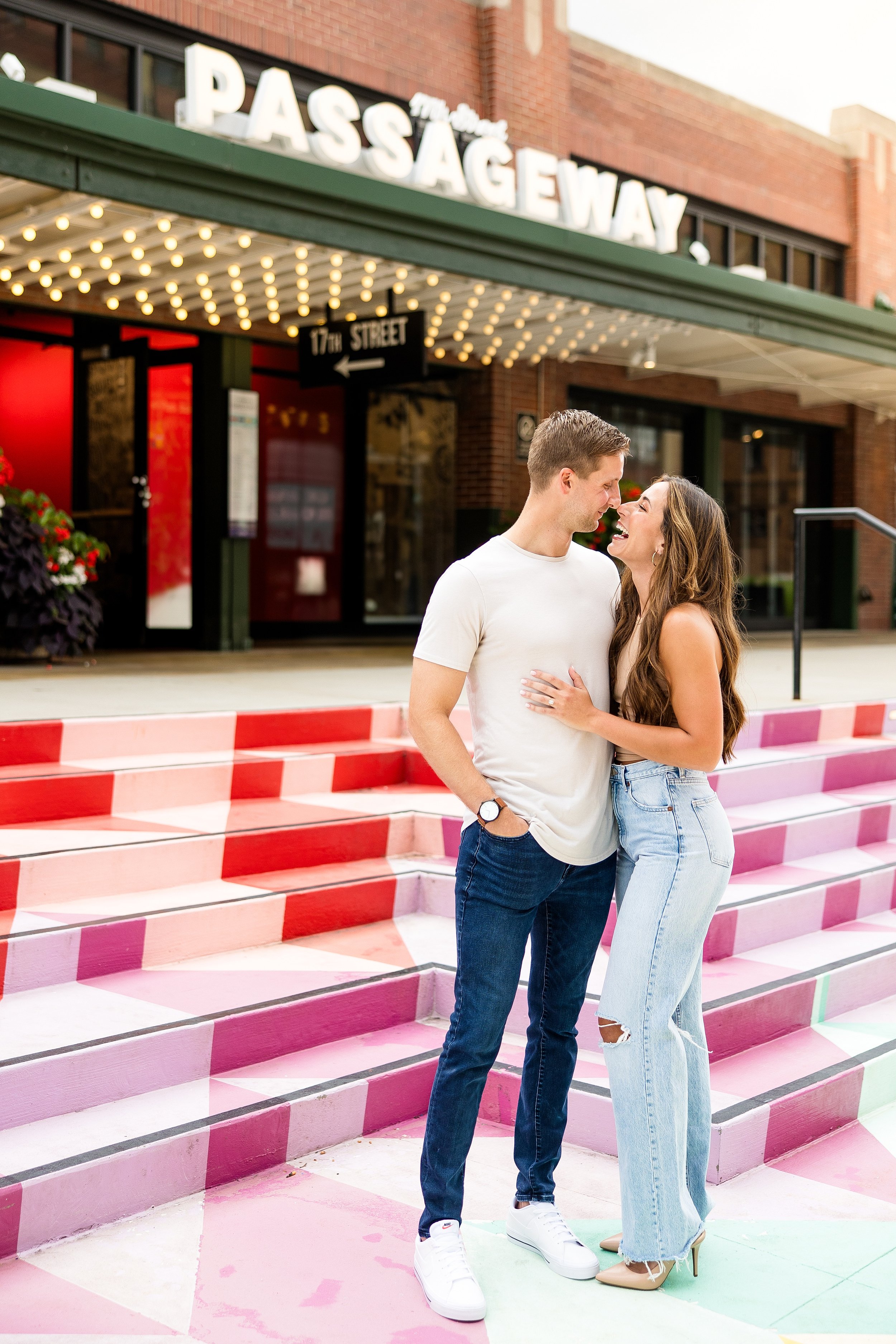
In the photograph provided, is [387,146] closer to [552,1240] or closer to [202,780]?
[202,780]

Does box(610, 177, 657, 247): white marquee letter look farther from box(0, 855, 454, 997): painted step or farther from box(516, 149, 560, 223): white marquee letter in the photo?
box(0, 855, 454, 997): painted step

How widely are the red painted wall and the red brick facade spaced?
3326 millimetres

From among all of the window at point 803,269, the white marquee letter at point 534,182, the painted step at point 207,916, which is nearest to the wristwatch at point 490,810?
the painted step at point 207,916

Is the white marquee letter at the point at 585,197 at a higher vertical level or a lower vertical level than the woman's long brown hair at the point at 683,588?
higher

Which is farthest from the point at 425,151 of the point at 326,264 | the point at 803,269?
the point at 803,269

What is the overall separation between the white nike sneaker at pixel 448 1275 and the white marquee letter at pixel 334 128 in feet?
22.3

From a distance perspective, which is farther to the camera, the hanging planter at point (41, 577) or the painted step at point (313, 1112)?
the hanging planter at point (41, 577)

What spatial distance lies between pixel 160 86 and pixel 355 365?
2537mm

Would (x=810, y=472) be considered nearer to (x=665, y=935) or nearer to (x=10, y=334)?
(x=10, y=334)

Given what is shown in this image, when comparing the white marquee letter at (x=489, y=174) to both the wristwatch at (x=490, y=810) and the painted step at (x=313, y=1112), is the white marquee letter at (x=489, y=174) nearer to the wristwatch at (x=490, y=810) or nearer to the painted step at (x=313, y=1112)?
the painted step at (x=313, y=1112)

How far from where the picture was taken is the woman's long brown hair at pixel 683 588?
7.95 ft

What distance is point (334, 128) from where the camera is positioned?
7.78 metres

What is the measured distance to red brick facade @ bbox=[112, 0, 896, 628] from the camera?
10.2 metres

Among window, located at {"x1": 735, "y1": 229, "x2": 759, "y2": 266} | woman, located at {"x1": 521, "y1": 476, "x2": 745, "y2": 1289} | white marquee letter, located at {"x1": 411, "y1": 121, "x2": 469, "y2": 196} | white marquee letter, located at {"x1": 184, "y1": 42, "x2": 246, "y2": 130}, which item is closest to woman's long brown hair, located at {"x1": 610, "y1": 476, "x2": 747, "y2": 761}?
woman, located at {"x1": 521, "y1": 476, "x2": 745, "y2": 1289}
